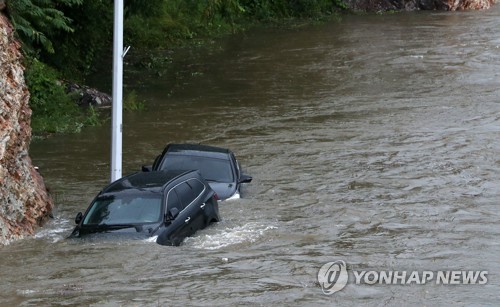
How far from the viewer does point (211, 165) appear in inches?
727

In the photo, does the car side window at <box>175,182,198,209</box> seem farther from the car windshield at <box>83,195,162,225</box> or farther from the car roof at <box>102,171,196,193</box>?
the car windshield at <box>83,195,162,225</box>

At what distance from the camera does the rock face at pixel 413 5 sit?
51844mm

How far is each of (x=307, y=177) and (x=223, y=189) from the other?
2714 millimetres

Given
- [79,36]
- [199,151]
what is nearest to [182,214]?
[199,151]

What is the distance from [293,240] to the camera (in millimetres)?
15078

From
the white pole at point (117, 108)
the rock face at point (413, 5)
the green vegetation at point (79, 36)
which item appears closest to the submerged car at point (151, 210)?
the white pole at point (117, 108)

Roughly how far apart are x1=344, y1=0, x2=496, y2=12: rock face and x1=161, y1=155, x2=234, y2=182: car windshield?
35.2 m

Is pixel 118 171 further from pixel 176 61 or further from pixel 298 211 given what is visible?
pixel 176 61

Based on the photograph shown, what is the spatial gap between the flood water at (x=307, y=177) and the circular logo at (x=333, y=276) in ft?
0.41

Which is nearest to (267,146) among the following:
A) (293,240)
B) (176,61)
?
(293,240)

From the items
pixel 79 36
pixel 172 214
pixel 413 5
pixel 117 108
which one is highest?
pixel 117 108

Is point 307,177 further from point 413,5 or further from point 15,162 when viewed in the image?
point 413,5

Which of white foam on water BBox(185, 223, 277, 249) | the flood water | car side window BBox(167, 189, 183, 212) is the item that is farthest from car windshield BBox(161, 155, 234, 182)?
car side window BBox(167, 189, 183, 212)

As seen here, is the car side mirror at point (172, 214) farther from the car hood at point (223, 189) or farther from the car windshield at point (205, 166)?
the car windshield at point (205, 166)
